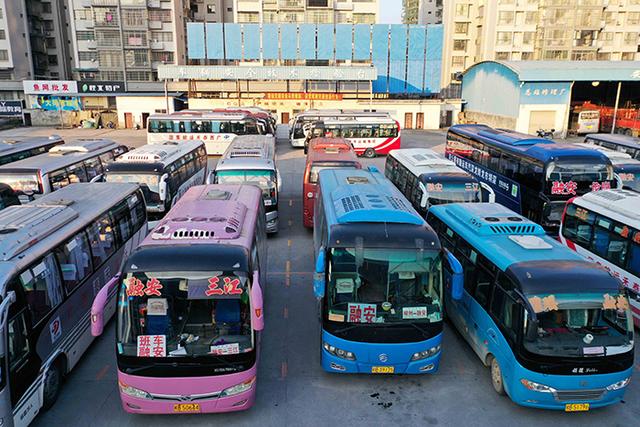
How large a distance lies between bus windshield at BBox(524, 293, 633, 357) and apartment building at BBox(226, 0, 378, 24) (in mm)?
61047

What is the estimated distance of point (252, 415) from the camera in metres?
7.58

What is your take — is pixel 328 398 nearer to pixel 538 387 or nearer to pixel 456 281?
pixel 456 281

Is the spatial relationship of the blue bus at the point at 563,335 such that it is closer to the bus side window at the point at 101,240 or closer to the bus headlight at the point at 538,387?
the bus headlight at the point at 538,387

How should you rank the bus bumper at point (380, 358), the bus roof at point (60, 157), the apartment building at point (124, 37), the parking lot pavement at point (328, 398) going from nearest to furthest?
the parking lot pavement at point (328, 398), the bus bumper at point (380, 358), the bus roof at point (60, 157), the apartment building at point (124, 37)

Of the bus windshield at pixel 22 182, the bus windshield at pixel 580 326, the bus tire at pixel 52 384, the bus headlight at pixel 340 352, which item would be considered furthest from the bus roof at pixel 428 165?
the bus windshield at pixel 22 182

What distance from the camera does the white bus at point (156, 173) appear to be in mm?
14891

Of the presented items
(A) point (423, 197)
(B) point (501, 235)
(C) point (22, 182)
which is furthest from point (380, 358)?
(C) point (22, 182)

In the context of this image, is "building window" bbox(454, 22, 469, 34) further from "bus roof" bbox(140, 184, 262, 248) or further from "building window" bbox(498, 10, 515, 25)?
"bus roof" bbox(140, 184, 262, 248)

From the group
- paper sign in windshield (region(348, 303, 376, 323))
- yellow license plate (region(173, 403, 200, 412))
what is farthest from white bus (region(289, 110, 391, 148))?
yellow license plate (region(173, 403, 200, 412))

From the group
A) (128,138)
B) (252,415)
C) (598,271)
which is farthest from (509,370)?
(128,138)

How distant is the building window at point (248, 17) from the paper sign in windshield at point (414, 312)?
62414 mm

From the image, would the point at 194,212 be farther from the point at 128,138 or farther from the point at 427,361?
the point at 128,138

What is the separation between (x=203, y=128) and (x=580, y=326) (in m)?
29.0

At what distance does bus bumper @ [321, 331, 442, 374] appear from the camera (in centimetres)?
778
